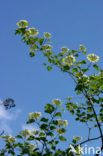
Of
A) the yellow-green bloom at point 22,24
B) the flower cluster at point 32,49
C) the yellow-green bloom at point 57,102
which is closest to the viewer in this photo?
the yellow-green bloom at point 57,102

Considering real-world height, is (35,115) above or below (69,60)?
Result: below

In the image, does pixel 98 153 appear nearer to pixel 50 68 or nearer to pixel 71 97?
pixel 71 97

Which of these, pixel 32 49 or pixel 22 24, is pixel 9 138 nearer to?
pixel 32 49

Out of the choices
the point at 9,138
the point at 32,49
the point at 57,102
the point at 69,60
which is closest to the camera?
the point at 9,138

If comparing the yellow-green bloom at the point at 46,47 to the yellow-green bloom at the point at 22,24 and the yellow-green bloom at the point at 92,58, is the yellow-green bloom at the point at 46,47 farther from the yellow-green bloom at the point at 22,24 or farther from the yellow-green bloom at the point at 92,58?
the yellow-green bloom at the point at 92,58

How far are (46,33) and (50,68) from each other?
80 centimetres

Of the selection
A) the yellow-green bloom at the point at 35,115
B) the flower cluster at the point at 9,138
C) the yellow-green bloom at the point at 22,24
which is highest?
the yellow-green bloom at the point at 22,24

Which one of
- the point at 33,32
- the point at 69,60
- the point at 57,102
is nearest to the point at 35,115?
the point at 57,102

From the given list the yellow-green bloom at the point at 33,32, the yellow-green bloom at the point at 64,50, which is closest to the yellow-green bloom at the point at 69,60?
the yellow-green bloom at the point at 64,50

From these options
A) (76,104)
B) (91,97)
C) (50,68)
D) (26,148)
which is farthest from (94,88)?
(26,148)

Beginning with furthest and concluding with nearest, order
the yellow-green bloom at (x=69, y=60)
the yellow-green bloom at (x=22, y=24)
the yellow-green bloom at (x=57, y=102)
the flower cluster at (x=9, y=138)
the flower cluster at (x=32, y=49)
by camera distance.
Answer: the flower cluster at (x=32, y=49) < the yellow-green bloom at (x=22, y=24) < the yellow-green bloom at (x=69, y=60) < the yellow-green bloom at (x=57, y=102) < the flower cluster at (x=9, y=138)

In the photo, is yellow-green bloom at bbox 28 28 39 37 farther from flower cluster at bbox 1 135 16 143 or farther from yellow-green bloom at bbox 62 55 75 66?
flower cluster at bbox 1 135 16 143

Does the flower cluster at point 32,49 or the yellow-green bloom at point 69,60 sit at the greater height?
the flower cluster at point 32,49

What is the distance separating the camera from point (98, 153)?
3496mm
